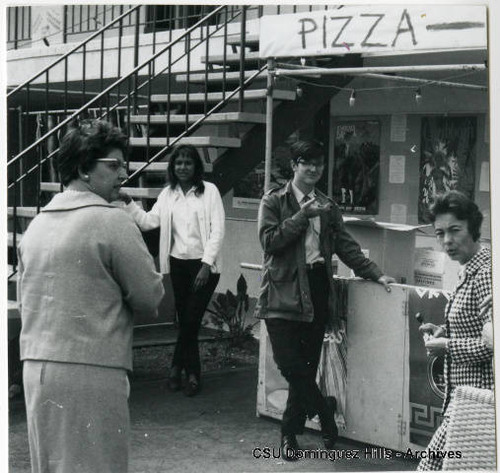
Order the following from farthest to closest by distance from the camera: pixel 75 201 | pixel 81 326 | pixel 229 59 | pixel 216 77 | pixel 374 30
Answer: pixel 229 59
pixel 216 77
pixel 374 30
pixel 75 201
pixel 81 326

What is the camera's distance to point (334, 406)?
588 centimetres

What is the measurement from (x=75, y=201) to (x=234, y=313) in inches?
204

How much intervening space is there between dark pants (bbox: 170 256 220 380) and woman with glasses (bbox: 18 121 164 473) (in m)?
3.09

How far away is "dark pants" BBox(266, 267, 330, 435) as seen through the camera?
553cm

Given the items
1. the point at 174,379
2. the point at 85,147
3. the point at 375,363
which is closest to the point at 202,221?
the point at 174,379

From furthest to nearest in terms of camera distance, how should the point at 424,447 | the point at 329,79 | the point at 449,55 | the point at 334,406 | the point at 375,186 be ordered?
the point at 375,186 < the point at 329,79 < the point at 449,55 < the point at 334,406 < the point at 424,447

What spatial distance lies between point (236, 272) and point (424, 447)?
188 inches

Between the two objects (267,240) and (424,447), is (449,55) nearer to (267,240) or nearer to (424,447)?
(267,240)

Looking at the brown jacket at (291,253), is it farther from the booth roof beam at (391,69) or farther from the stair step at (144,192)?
the stair step at (144,192)

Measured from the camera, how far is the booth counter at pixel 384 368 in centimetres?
543

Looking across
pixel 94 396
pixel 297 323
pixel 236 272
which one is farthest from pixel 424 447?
pixel 236 272

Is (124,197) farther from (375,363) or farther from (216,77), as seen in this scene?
(216,77)

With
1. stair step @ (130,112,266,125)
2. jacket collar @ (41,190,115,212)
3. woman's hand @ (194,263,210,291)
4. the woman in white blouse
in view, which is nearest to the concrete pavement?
the woman in white blouse

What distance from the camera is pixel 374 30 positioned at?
5.27 metres
